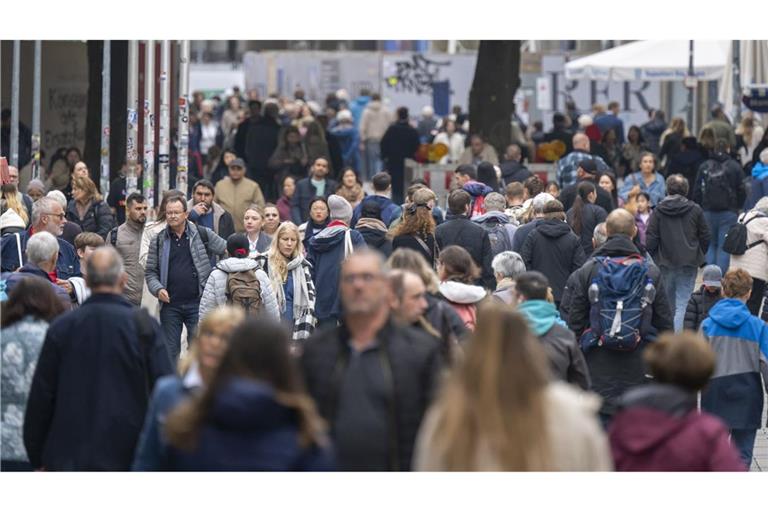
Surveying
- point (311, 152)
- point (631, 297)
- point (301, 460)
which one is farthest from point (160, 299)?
point (311, 152)

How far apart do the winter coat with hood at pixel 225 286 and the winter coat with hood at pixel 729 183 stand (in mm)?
7734

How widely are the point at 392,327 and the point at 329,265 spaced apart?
625 centimetres

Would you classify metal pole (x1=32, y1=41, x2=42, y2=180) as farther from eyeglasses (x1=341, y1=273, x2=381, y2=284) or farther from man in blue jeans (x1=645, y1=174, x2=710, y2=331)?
eyeglasses (x1=341, y1=273, x2=381, y2=284)

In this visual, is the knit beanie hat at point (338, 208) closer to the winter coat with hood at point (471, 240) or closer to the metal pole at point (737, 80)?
the winter coat with hood at point (471, 240)

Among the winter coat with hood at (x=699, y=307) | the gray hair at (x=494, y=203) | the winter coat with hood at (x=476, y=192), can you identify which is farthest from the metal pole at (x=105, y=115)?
the winter coat with hood at (x=699, y=307)

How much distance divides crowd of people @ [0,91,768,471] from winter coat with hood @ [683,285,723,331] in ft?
0.05

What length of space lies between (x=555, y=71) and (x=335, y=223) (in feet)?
81.9

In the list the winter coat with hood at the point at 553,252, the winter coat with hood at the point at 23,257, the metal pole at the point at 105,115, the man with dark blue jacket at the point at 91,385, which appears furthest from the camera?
the metal pole at the point at 105,115

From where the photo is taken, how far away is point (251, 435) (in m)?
4.95

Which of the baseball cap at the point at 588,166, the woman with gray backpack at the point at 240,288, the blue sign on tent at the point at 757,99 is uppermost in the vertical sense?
the blue sign on tent at the point at 757,99

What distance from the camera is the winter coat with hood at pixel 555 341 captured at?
8.34 m

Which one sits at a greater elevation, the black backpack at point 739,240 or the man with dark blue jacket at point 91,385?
the black backpack at point 739,240

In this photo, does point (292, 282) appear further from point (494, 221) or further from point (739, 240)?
point (739, 240)

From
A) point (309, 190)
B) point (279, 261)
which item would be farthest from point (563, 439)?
point (309, 190)
